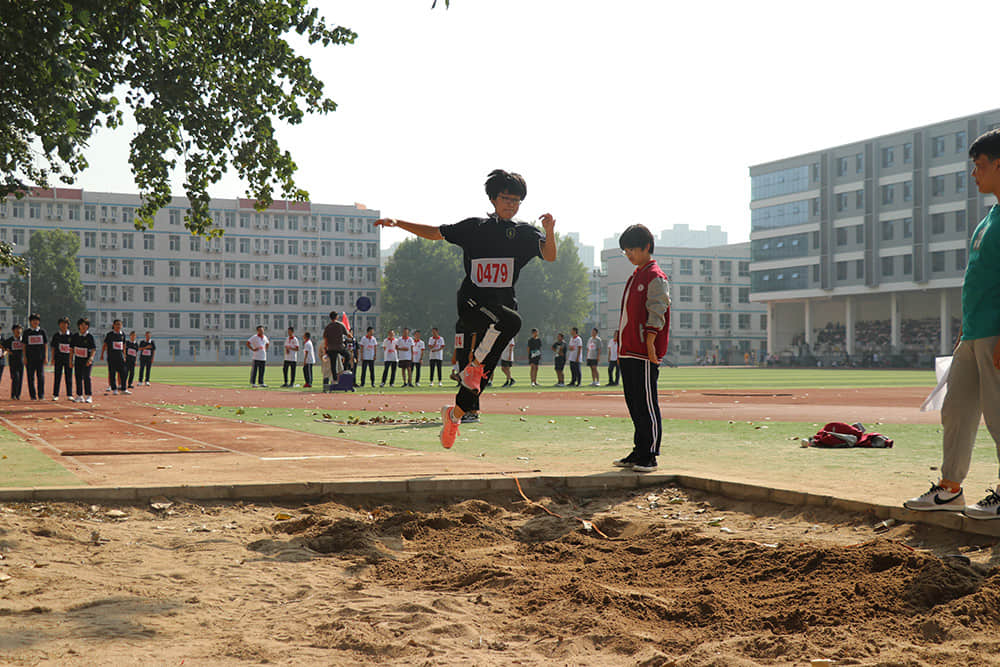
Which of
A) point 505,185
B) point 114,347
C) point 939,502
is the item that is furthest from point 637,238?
point 114,347

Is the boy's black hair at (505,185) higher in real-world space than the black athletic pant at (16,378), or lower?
higher

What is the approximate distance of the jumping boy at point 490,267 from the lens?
7289 millimetres

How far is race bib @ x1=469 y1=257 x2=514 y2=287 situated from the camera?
7293mm

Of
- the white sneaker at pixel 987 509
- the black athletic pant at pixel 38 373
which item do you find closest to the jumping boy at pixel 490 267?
the white sneaker at pixel 987 509

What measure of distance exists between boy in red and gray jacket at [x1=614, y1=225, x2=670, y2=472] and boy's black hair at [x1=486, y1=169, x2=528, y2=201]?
0.92 meters

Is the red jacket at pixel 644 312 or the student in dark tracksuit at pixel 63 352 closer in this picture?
the red jacket at pixel 644 312

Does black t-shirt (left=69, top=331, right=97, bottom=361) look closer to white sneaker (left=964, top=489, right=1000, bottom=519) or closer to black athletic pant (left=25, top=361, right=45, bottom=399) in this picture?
black athletic pant (left=25, top=361, right=45, bottom=399)

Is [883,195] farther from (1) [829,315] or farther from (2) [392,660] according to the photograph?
(2) [392,660]

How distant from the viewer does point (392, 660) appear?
3.36 meters

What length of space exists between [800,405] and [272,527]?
594 inches

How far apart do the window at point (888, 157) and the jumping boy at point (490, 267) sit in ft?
259

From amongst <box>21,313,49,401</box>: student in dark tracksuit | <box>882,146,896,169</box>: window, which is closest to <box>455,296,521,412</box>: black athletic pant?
<box>21,313,49,401</box>: student in dark tracksuit

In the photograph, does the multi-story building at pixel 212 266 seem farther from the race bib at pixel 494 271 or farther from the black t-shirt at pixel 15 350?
the race bib at pixel 494 271

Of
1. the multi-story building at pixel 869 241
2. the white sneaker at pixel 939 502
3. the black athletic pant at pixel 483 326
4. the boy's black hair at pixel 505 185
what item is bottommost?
the white sneaker at pixel 939 502
